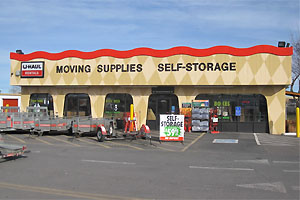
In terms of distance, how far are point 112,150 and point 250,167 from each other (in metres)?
6.82

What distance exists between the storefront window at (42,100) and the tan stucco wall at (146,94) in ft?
1.14

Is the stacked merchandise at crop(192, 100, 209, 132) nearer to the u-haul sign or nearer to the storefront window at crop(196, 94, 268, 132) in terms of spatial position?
the storefront window at crop(196, 94, 268, 132)

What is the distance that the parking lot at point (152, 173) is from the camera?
7.67 metres

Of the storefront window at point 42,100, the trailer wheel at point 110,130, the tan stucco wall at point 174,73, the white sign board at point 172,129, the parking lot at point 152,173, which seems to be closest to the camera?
the parking lot at point 152,173

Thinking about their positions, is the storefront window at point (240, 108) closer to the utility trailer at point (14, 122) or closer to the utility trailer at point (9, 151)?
the utility trailer at point (14, 122)

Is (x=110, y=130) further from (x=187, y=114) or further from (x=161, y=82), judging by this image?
(x=187, y=114)

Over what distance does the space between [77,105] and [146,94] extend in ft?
21.4

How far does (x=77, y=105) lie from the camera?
1110 inches

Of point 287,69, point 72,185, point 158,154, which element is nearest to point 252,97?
point 287,69

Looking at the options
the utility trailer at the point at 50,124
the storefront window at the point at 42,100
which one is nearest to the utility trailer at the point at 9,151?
the utility trailer at the point at 50,124

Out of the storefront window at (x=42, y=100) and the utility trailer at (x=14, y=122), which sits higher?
the storefront window at (x=42, y=100)

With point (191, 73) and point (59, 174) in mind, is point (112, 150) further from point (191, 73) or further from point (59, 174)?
point (191, 73)

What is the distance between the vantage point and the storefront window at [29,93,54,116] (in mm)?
28891

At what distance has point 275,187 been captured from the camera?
8.26 meters
